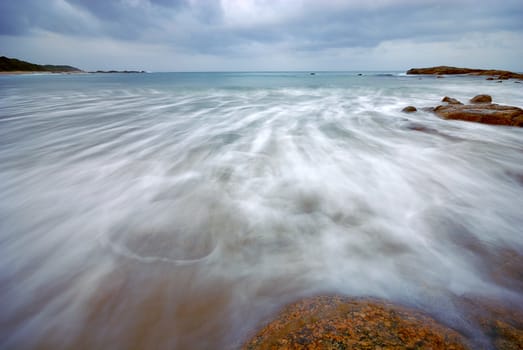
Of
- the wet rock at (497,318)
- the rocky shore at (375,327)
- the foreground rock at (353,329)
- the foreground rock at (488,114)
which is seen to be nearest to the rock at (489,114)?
the foreground rock at (488,114)

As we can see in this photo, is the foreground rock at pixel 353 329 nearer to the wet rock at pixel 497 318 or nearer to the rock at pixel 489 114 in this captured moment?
the wet rock at pixel 497 318

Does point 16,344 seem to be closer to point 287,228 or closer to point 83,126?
point 287,228

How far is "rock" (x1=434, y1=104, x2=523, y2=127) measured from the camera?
8164 millimetres

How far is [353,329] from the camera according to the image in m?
1.61

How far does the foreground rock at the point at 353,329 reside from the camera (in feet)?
4.98

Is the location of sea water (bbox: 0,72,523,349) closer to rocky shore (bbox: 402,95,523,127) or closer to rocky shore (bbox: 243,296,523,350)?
rocky shore (bbox: 243,296,523,350)

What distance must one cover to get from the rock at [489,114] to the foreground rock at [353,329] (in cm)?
1004

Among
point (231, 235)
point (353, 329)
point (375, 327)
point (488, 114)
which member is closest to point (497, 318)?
point (375, 327)

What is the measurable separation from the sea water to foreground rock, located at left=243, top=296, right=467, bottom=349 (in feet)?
0.52

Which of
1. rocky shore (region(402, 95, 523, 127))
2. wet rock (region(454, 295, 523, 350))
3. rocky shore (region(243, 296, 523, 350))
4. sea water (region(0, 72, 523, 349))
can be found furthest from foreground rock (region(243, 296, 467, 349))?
rocky shore (region(402, 95, 523, 127))

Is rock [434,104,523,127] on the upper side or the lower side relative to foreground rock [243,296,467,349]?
upper

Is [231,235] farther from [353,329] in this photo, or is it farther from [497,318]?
[497,318]

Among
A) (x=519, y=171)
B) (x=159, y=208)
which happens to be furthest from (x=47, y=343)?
(x=519, y=171)

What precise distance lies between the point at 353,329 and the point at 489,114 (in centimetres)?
1076
